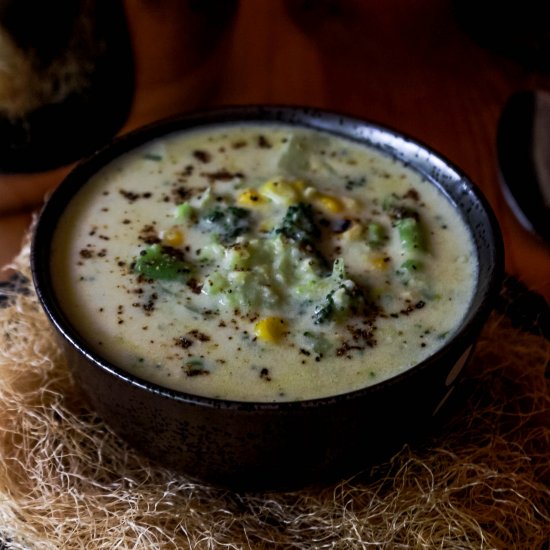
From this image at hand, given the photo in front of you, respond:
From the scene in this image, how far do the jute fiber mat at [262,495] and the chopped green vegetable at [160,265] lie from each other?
0.36m

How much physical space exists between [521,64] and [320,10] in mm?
791

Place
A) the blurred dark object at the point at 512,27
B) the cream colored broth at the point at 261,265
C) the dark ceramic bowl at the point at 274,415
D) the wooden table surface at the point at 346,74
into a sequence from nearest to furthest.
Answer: the dark ceramic bowl at the point at 274,415, the cream colored broth at the point at 261,265, the wooden table surface at the point at 346,74, the blurred dark object at the point at 512,27

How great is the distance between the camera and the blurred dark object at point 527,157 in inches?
99.1

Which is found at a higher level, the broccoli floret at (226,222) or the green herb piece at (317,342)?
the green herb piece at (317,342)

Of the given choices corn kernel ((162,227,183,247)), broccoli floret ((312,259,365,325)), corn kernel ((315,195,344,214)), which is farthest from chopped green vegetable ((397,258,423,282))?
corn kernel ((162,227,183,247))

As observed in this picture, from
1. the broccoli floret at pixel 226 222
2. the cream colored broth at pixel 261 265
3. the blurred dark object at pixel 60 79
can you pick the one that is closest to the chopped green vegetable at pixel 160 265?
the cream colored broth at pixel 261 265

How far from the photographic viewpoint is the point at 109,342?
1534mm

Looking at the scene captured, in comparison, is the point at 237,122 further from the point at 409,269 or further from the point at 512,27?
the point at 512,27

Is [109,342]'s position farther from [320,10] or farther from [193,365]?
[320,10]

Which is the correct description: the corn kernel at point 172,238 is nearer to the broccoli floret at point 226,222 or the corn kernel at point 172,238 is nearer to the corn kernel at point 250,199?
the broccoli floret at point 226,222


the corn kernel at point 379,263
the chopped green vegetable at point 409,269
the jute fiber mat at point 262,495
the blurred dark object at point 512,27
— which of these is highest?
the chopped green vegetable at point 409,269

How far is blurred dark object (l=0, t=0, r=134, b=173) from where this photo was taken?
220cm

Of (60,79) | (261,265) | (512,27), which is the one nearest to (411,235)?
(261,265)

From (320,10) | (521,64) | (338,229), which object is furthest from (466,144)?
(338,229)
